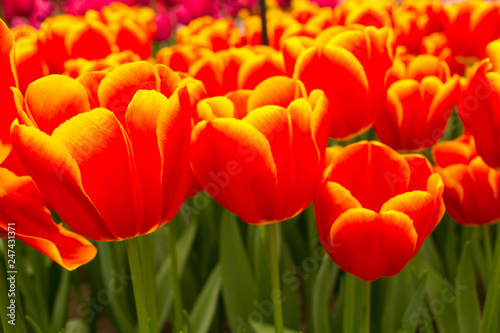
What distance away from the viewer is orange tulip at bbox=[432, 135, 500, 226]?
83 cm

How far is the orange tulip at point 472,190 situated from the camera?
834 millimetres

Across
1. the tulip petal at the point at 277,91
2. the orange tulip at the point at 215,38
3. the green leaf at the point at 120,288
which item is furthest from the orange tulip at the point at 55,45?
the tulip petal at the point at 277,91

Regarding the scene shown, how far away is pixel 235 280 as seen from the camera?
1018mm

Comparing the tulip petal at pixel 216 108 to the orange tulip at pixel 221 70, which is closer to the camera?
the tulip petal at pixel 216 108

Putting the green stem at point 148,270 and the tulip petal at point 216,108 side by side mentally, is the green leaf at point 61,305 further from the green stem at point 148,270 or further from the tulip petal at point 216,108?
the tulip petal at point 216,108

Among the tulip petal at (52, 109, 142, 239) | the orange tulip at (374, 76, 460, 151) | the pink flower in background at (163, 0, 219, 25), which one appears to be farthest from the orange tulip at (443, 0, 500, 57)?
the pink flower in background at (163, 0, 219, 25)

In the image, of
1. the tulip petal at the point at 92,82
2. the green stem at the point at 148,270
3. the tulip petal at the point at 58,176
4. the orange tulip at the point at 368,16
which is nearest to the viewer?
the tulip petal at the point at 58,176

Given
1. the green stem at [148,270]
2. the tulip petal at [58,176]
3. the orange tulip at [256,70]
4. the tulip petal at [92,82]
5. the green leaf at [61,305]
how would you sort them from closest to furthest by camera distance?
the tulip petal at [58,176] < the tulip petal at [92,82] < the green stem at [148,270] < the orange tulip at [256,70] < the green leaf at [61,305]

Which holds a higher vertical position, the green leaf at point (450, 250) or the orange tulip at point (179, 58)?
the orange tulip at point (179, 58)

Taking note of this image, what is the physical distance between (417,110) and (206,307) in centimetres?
46

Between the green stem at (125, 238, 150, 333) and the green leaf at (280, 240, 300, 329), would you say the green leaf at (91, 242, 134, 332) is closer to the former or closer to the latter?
the green leaf at (280, 240, 300, 329)

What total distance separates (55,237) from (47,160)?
119mm

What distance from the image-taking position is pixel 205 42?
1.32 metres

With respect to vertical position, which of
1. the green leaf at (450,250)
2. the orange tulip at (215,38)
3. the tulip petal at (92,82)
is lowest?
the green leaf at (450,250)
